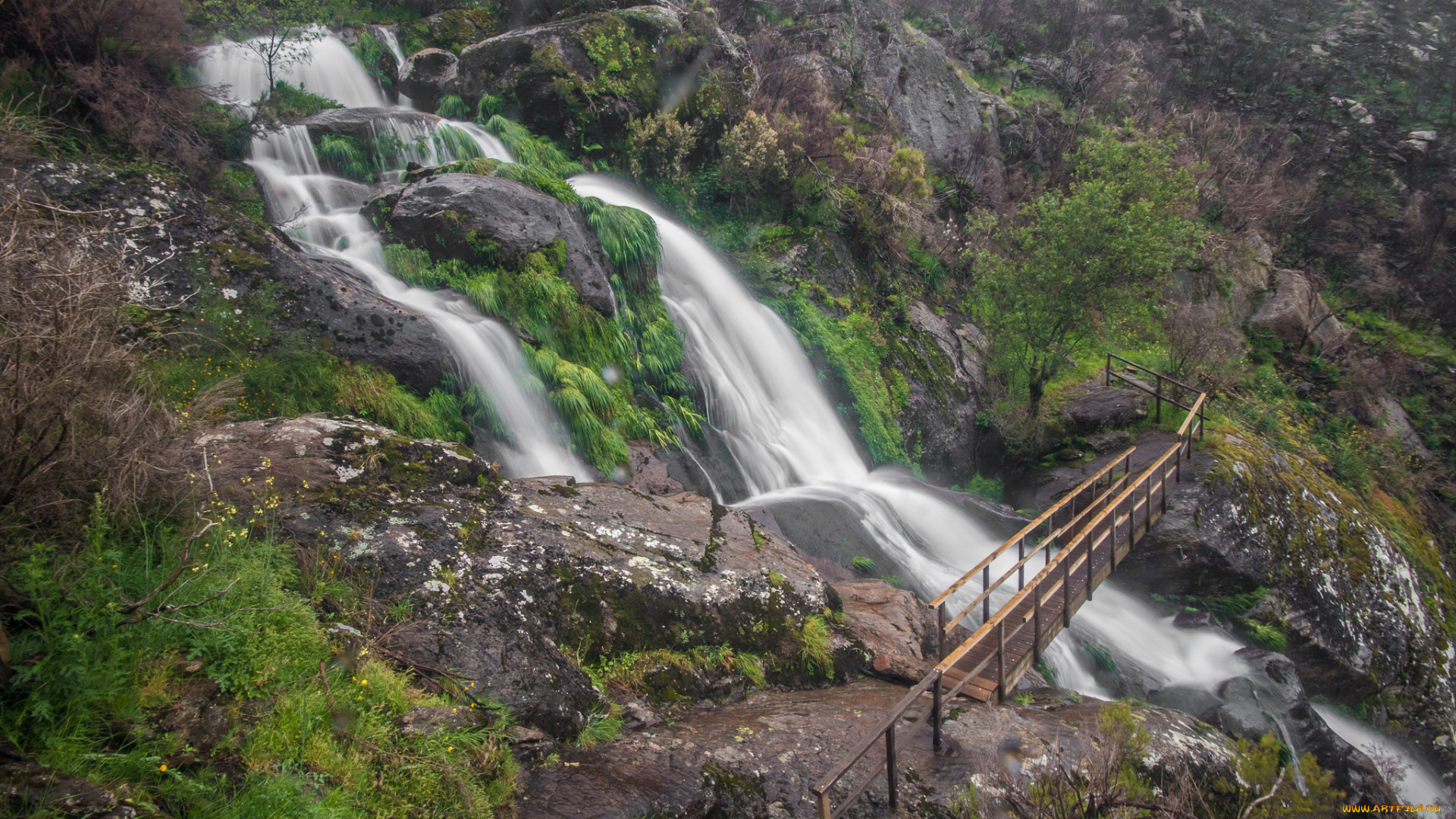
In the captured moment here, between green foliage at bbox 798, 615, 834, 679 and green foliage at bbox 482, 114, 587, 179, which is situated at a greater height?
green foliage at bbox 482, 114, 587, 179

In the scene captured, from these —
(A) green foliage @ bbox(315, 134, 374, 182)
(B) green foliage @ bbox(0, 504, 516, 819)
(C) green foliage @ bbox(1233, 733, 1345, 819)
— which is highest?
(A) green foliage @ bbox(315, 134, 374, 182)

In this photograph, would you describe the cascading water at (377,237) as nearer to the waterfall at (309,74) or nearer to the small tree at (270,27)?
the waterfall at (309,74)

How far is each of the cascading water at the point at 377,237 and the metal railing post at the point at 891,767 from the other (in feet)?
16.6

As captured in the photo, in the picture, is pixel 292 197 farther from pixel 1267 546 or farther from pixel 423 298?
pixel 1267 546

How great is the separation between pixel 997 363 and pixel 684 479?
30.2 feet

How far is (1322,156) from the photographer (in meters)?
27.5

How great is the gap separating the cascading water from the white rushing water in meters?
11.4

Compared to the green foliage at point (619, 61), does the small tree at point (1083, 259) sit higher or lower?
lower

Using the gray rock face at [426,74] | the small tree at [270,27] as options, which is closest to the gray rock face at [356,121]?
the small tree at [270,27]

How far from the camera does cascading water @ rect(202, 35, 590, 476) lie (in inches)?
327

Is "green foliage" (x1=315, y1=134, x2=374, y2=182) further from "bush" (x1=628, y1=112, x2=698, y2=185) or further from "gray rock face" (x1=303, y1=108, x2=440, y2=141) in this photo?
"bush" (x1=628, y1=112, x2=698, y2=185)

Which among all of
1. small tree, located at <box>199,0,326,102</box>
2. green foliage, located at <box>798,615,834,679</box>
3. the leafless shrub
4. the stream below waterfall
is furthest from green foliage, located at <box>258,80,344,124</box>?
green foliage, located at <box>798,615,834,679</box>

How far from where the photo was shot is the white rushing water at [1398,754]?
9.60m

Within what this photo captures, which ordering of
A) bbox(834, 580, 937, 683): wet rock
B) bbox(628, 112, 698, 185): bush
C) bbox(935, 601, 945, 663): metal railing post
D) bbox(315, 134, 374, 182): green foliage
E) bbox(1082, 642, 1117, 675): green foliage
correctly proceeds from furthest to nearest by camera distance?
1. bbox(628, 112, 698, 185): bush
2. bbox(315, 134, 374, 182): green foliage
3. bbox(1082, 642, 1117, 675): green foliage
4. bbox(935, 601, 945, 663): metal railing post
5. bbox(834, 580, 937, 683): wet rock
